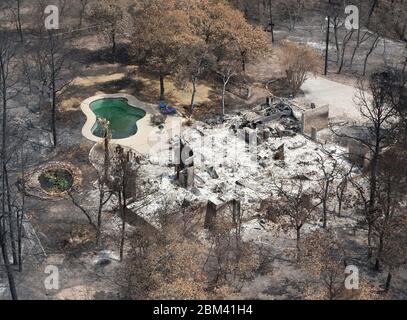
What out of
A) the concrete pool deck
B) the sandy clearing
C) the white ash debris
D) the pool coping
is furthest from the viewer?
the sandy clearing

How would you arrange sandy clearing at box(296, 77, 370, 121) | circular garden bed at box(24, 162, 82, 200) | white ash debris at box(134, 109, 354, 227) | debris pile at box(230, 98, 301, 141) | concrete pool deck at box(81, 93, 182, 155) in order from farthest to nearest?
sandy clearing at box(296, 77, 370, 121)
debris pile at box(230, 98, 301, 141)
concrete pool deck at box(81, 93, 182, 155)
circular garden bed at box(24, 162, 82, 200)
white ash debris at box(134, 109, 354, 227)

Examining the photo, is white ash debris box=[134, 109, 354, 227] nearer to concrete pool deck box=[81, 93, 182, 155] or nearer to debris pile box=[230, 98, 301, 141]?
debris pile box=[230, 98, 301, 141]

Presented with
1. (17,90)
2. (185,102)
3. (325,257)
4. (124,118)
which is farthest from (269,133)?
(17,90)

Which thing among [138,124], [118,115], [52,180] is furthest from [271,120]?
[52,180]

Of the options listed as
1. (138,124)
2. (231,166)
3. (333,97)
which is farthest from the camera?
(333,97)

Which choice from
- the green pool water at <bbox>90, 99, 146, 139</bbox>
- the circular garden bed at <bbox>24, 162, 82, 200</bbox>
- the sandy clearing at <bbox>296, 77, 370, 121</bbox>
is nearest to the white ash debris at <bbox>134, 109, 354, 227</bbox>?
the green pool water at <bbox>90, 99, 146, 139</bbox>

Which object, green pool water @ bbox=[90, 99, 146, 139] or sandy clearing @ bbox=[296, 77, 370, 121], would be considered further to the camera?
sandy clearing @ bbox=[296, 77, 370, 121]

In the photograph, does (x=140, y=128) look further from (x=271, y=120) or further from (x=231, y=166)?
(x=271, y=120)
